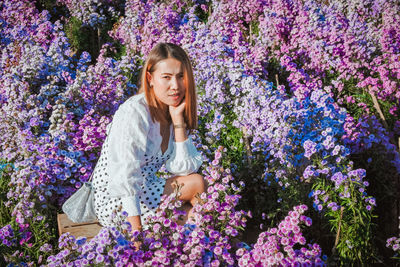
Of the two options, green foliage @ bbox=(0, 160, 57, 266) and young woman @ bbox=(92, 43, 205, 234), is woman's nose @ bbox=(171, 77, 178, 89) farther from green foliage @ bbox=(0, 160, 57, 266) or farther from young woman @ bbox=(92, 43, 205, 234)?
green foliage @ bbox=(0, 160, 57, 266)

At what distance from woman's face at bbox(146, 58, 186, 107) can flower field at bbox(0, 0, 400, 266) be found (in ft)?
1.74

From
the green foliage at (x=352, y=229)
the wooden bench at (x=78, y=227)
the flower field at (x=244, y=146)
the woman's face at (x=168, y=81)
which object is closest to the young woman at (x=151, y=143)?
the woman's face at (x=168, y=81)

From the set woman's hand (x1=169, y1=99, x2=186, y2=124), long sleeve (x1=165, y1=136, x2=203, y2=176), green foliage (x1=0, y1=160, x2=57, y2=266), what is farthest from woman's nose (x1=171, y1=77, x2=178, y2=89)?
green foliage (x1=0, y1=160, x2=57, y2=266)

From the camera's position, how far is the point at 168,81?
2637 millimetres

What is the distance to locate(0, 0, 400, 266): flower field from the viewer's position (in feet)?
7.27

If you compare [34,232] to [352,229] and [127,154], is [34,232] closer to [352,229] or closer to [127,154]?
[127,154]

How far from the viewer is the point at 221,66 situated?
4.57 metres

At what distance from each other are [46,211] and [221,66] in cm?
259

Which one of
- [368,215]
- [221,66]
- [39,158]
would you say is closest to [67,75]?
[39,158]

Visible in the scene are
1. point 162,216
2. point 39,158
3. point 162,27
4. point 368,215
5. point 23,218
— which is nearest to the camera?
point 162,216

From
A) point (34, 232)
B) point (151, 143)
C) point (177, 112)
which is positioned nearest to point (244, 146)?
point (177, 112)

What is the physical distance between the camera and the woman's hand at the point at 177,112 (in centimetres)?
276

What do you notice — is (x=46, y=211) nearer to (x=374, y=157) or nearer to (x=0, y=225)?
(x=0, y=225)

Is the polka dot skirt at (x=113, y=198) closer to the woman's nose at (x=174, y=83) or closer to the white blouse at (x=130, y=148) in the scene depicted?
the white blouse at (x=130, y=148)
